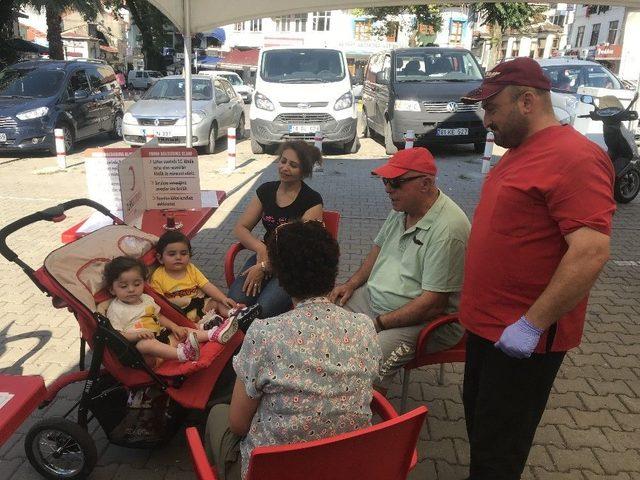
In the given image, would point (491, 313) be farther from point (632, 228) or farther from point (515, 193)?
point (632, 228)

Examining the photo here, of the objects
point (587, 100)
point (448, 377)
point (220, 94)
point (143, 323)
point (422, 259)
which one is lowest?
point (448, 377)

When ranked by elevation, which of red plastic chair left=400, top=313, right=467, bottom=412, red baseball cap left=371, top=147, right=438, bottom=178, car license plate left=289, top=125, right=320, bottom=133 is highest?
red baseball cap left=371, top=147, right=438, bottom=178

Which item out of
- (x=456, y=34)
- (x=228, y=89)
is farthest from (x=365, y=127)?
(x=456, y=34)

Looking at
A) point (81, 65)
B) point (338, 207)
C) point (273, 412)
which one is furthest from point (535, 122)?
point (81, 65)

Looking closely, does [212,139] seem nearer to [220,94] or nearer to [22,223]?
[220,94]

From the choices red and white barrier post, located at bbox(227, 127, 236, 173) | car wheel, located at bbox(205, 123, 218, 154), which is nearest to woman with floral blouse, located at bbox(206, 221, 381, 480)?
red and white barrier post, located at bbox(227, 127, 236, 173)

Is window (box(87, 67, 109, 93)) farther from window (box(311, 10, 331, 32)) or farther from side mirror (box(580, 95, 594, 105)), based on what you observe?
window (box(311, 10, 331, 32))

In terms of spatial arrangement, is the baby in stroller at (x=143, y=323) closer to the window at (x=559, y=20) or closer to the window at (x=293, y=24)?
the window at (x=293, y=24)

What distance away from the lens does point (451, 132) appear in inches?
Answer: 424

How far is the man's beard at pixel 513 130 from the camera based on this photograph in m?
1.94

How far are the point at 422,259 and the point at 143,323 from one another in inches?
57.6

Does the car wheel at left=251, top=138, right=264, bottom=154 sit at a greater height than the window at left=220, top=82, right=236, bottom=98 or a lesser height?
lesser

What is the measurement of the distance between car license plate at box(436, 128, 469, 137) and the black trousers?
8941 millimetres

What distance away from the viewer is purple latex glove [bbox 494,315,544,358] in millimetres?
1889
